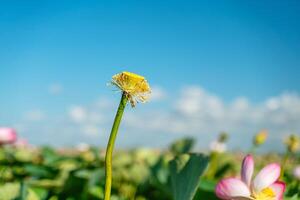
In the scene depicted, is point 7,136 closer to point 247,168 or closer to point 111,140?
point 247,168

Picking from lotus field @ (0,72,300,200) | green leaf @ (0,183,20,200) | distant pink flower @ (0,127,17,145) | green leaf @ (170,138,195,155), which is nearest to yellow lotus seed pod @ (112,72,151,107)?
lotus field @ (0,72,300,200)

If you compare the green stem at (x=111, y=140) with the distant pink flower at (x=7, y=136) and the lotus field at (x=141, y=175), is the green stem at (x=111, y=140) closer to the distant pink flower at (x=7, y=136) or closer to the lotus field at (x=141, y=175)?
the lotus field at (x=141, y=175)

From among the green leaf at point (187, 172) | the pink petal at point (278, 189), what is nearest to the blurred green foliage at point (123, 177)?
the green leaf at point (187, 172)

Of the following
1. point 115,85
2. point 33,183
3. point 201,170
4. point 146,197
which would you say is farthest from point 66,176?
point 115,85

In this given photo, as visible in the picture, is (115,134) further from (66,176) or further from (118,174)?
(118,174)

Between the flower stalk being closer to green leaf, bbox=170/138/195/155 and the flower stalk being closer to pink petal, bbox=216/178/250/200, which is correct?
pink petal, bbox=216/178/250/200

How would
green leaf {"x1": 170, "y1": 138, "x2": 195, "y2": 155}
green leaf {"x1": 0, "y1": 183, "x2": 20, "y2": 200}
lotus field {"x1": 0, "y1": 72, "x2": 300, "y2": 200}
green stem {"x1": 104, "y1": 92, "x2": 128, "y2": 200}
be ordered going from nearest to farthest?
1. green stem {"x1": 104, "y1": 92, "x2": 128, "y2": 200}
2. lotus field {"x1": 0, "y1": 72, "x2": 300, "y2": 200}
3. green leaf {"x1": 0, "y1": 183, "x2": 20, "y2": 200}
4. green leaf {"x1": 170, "y1": 138, "x2": 195, "y2": 155}
